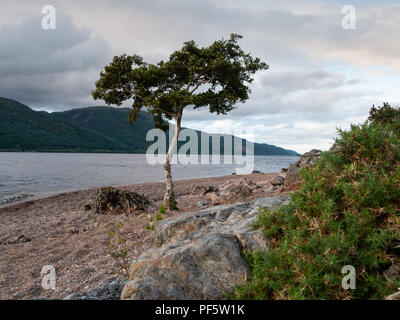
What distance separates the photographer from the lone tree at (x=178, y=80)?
571 inches

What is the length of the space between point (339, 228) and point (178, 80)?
1402 cm

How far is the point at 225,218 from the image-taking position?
4980mm

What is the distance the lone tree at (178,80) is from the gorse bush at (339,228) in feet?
36.7

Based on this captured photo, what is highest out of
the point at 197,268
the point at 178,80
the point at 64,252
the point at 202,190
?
the point at 178,80

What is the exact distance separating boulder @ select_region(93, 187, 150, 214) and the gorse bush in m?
12.4

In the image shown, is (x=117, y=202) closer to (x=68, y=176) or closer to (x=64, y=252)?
(x=64, y=252)

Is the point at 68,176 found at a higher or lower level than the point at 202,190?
lower

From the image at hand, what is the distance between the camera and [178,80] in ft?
51.3

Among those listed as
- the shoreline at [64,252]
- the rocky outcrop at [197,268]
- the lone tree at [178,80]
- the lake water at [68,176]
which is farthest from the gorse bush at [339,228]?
the lake water at [68,176]

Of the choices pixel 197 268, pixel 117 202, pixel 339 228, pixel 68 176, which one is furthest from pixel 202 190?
pixel 68 176

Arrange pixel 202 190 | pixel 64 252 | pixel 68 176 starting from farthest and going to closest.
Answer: pixel 68 176 < pixel 202 190 < pixel 64 252
